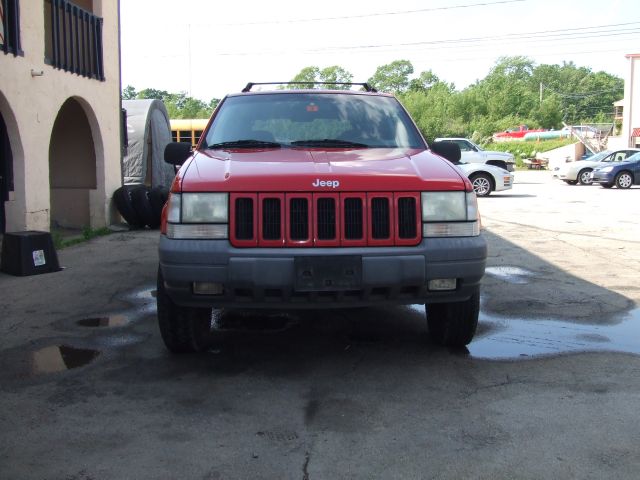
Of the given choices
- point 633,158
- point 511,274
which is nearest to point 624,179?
point 633,158

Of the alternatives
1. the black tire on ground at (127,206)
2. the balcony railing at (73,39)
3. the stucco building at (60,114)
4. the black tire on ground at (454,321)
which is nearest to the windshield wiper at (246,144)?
the black tire on ground at (454,321)

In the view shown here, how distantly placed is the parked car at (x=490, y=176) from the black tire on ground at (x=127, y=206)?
435 inches

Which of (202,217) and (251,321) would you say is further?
(251,321)

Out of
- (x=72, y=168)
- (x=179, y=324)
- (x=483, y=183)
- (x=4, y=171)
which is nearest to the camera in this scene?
(x=179, y=324)

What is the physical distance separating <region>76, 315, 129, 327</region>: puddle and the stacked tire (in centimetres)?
674

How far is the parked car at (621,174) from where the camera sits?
2531 centimetres

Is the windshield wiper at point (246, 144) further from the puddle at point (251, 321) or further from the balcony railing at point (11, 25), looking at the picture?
the balcony railing at point (11, 25)

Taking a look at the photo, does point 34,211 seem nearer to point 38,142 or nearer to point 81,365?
point 38,142

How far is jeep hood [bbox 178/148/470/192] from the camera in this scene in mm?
4113

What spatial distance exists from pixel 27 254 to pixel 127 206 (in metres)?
4.72

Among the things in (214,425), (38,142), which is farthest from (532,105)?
(214,425)

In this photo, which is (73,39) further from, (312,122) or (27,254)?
(312,122)

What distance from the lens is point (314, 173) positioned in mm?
4172

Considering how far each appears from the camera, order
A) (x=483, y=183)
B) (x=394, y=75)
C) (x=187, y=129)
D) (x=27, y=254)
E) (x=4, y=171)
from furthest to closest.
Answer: (x=394, y=75)
(x=187, y=129)
(x=483, y=183)
(x=4, y=171)
(x=27, y=254)
